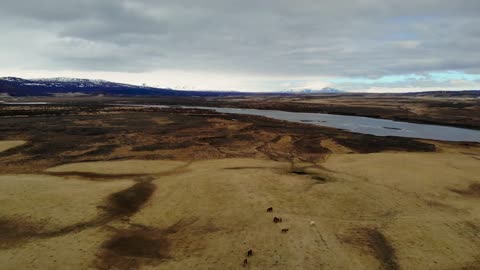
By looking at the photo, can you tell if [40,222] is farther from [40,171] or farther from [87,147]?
[87,147]

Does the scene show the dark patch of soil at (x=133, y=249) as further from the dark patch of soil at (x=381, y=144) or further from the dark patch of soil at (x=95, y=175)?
the dark patch of soil at (x=381, y=144)

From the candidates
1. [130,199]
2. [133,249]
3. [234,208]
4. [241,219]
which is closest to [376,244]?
[241,219]

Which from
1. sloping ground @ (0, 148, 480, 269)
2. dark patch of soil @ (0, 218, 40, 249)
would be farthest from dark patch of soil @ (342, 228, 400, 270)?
dark patch of soil @ (0, 218, 40, 249)

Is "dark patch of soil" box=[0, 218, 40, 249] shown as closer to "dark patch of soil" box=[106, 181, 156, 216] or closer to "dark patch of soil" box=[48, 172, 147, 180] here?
"dark patch of soil" box=[106, 181, 156, 216]

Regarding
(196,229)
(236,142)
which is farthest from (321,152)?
(196,229)

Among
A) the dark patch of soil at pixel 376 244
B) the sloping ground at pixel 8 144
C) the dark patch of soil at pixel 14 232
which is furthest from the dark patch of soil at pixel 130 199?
the sloping ground at pixel 8 144
